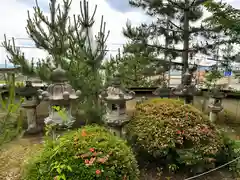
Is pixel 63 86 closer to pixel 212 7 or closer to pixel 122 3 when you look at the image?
pixel 212 7

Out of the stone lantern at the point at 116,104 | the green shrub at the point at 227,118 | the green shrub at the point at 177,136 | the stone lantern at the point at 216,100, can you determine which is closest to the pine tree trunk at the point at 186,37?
the stone lantern at the point at 216,100

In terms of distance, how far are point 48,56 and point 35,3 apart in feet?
3.29

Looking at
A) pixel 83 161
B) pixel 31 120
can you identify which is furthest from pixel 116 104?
pixel 31 120

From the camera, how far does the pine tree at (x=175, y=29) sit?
5.09 metres

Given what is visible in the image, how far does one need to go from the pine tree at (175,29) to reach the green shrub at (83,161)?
4211mm

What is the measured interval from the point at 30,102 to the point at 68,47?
1.59 metres

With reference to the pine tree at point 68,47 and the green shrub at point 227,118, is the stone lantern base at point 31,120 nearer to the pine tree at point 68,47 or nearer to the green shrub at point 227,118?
the pine tree at point 68,47

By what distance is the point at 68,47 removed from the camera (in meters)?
3.27

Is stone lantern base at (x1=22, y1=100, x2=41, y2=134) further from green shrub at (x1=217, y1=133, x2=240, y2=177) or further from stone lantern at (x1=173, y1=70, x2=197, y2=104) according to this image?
green shrub at (x1=217, y1=133, x2=240, y2=177)

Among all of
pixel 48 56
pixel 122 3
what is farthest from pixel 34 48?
pixel 122 3

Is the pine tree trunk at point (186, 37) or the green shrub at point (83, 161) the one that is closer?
the green shrub at point (83, 161)

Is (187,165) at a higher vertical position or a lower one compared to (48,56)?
lower

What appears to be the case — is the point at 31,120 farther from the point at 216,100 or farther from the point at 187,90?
the point at 216,100

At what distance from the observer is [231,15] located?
3.37 m
